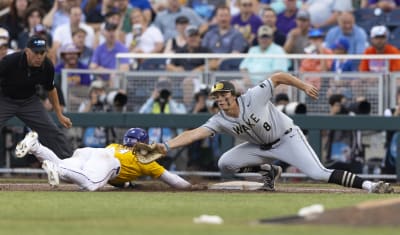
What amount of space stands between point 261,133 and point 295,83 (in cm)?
86

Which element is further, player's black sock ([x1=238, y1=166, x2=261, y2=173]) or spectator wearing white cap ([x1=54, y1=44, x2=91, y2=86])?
spectator wearing white cap ([x1=54, y1=44, x2=91, y2=86])

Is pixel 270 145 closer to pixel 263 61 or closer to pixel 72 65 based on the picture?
pixel 263 61

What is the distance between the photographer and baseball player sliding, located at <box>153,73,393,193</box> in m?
13.4

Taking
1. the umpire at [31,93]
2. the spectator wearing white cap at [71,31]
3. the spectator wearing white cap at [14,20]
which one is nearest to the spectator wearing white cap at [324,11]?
the spectator wearing white cap at [71,31]

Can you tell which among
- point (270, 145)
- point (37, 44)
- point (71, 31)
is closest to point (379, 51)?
point (270, 145)

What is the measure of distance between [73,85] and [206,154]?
2.54 m

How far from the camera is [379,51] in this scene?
18297 millimetres

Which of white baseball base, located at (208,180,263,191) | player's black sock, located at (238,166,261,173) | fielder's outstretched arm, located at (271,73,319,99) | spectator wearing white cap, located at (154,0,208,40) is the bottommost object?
white baseball base, located at (208,180,263,191)

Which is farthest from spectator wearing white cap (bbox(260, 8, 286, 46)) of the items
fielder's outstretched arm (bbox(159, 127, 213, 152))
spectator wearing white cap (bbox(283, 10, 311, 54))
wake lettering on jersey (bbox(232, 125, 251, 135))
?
fielder's outstretched arm (bbox(159, 127, 213, 152))

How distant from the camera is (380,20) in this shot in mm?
19844

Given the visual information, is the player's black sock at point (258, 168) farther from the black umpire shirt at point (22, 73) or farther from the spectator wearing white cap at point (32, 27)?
the spectator wearing white cap at point (32, 27)

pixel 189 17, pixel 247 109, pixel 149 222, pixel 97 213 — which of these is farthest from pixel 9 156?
pixel 149 222

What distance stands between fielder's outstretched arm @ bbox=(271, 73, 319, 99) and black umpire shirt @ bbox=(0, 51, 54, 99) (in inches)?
120

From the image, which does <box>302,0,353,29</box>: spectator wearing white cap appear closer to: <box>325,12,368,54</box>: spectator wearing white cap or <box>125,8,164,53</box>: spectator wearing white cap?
<box>325,12,368,54</box>: spectator wearing white cap
